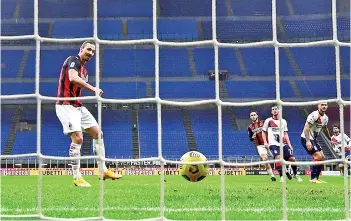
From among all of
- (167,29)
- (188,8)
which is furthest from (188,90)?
(188,8)

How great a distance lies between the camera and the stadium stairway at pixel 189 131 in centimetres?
1513

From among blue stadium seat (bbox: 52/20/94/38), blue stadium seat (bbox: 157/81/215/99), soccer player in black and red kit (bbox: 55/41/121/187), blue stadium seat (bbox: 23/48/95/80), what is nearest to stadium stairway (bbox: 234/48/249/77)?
blue stadium seat (bbox: 157/81/215/99)

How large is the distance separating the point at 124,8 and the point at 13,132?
5101 millimetres

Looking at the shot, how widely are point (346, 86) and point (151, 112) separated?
5.27m

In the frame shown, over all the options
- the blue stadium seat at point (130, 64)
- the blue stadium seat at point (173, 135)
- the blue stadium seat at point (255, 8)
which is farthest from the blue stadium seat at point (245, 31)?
the blue stadium seat at point (173, 135)

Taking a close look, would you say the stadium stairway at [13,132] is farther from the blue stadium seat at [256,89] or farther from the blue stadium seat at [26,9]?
the blue stadium seat at [256,89]

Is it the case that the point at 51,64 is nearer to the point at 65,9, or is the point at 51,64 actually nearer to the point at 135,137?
the point at 65,9

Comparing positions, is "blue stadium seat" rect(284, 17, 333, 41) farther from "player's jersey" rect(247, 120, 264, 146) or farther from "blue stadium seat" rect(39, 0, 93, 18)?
"player's jersey" rect(247, 120, 264, 146)

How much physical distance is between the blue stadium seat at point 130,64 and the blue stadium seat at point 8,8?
9.67 ft

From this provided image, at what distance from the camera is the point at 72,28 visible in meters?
17.3

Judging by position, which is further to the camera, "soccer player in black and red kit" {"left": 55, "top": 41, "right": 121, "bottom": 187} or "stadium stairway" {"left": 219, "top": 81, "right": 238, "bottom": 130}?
"stadium stairway" {"left": 219, "top": 81, "right": 238, "bottom": 130}

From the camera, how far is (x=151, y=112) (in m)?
15.9

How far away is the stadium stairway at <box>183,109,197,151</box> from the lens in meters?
15.1

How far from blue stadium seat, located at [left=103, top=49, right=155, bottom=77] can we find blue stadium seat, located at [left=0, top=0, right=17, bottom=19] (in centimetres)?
295
